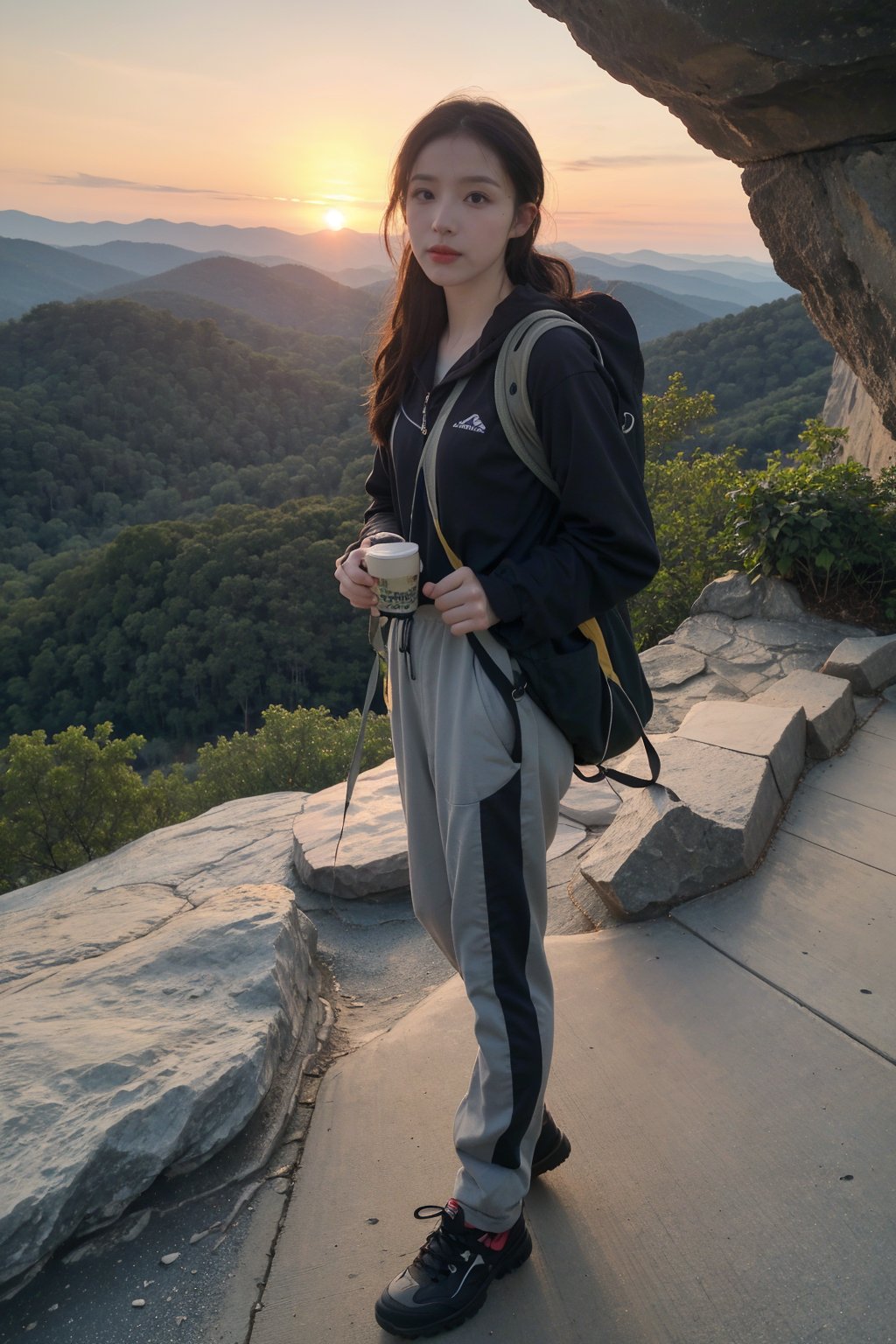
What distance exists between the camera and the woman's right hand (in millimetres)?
1535

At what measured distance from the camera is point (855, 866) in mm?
2879

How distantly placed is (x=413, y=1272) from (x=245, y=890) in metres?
1.44

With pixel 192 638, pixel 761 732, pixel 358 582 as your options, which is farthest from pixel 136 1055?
pixel 192 638

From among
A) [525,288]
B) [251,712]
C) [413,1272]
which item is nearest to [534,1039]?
[413,1272]

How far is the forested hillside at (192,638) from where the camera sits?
36.9 meters

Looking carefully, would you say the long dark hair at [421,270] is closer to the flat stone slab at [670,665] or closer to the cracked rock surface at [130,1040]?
the cracked rock surface at [130,1040]

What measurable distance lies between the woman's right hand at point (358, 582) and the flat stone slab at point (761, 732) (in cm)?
206

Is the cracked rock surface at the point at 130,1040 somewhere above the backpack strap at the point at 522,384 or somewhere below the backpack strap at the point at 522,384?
below

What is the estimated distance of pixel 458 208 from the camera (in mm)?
1425

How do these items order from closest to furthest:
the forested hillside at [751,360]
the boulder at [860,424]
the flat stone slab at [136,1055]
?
the flat stone slab at [136,1055] < the boulder at [860,424] < the forested hillside at [751,360]

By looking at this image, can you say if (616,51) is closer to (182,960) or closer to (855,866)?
(855,866)

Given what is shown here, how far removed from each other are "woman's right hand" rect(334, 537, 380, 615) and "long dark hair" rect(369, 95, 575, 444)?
0.31m

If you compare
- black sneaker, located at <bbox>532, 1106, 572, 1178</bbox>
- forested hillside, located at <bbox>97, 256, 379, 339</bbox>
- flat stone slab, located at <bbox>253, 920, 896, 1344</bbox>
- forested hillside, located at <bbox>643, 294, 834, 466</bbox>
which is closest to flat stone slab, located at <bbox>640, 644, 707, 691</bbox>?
flat stone slab, located at <bbox>253, 920, 896, 1344</bbox>

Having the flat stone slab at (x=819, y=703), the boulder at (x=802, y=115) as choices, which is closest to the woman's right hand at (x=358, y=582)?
the flat stone slab at (x=819, y=703)
